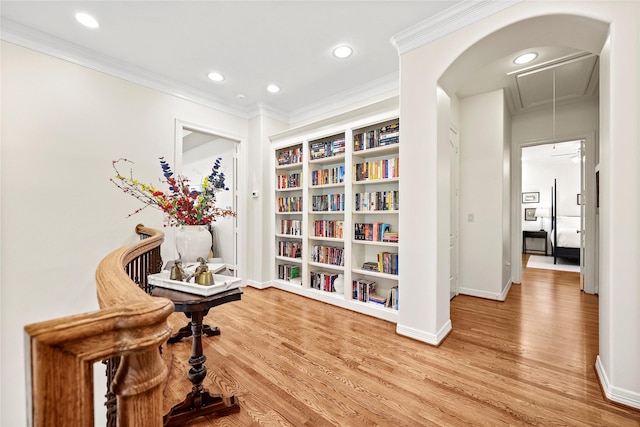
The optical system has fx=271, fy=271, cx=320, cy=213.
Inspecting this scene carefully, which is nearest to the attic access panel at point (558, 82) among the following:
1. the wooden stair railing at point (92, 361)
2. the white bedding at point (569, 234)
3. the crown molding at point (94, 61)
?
the white bedding at point (569, 234)

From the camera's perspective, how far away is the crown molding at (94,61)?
2453 mm

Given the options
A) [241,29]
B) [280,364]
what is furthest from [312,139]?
[280,364]

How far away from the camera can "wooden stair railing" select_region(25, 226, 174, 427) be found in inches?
15.4

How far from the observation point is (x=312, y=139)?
3750 millimetres

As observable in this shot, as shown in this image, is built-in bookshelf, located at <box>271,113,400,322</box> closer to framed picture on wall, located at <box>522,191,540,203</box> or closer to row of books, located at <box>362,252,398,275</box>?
row of books, located at <box>362,252,398,275</box>

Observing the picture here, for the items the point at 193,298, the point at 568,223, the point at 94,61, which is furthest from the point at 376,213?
the point at 568,223

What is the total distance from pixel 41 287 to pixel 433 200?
3.71 metres

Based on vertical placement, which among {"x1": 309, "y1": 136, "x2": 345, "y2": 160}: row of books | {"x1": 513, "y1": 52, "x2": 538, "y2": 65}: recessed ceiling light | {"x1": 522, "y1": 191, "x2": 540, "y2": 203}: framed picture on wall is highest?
{"x1": 513, "y1": 52, "x2": 538, "y2": 65}: recessed ceiling light

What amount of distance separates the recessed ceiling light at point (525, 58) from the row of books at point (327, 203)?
2422 mm

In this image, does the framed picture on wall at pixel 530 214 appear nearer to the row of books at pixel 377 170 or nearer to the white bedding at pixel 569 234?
the white bedding at pixel 569 234

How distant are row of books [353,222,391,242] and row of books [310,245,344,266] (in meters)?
0.36

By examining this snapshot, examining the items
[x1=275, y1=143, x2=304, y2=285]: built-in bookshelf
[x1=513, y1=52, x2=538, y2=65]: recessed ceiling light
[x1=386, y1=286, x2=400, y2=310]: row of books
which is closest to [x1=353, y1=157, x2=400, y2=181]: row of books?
[x1=275, y1=143, x2=304, y2=285]: built-in bookshelf

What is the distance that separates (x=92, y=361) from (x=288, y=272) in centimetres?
384

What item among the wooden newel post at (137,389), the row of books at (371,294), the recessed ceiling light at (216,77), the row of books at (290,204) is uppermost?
the recessed ceiling light at (216,77)
